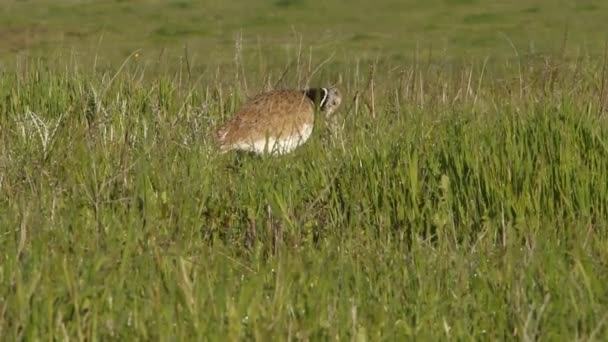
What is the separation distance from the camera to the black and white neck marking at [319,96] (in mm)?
6840

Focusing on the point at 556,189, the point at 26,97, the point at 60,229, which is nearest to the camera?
the point at 60,229

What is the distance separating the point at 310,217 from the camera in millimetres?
4738

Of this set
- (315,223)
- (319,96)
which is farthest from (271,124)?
(315,223)

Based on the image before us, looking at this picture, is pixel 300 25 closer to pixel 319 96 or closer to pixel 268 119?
pixel 319 96

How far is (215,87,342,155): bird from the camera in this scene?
6.19 m

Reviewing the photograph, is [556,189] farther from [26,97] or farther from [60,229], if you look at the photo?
[26,97]

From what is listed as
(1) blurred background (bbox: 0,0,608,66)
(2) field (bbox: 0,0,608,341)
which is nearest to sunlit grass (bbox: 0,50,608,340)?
(2) field (bbox: 0,0,608,341)

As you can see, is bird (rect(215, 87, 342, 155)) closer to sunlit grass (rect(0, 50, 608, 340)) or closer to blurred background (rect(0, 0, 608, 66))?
sunlit grass (rect(0, 50, 608, 340))

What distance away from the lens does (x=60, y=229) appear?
13.5ft

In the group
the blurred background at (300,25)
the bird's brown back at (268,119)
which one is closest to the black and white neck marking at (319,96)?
the bird's brown back at (268,119)

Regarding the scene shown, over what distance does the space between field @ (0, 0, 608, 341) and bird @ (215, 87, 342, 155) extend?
0.11 m

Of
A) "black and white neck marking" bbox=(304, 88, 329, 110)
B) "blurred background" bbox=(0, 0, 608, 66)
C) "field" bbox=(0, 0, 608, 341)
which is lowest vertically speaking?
"blurred background" bbox=(0, 0, 608, 66)

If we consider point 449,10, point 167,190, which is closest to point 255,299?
point 167,190

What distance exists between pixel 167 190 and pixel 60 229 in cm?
76
